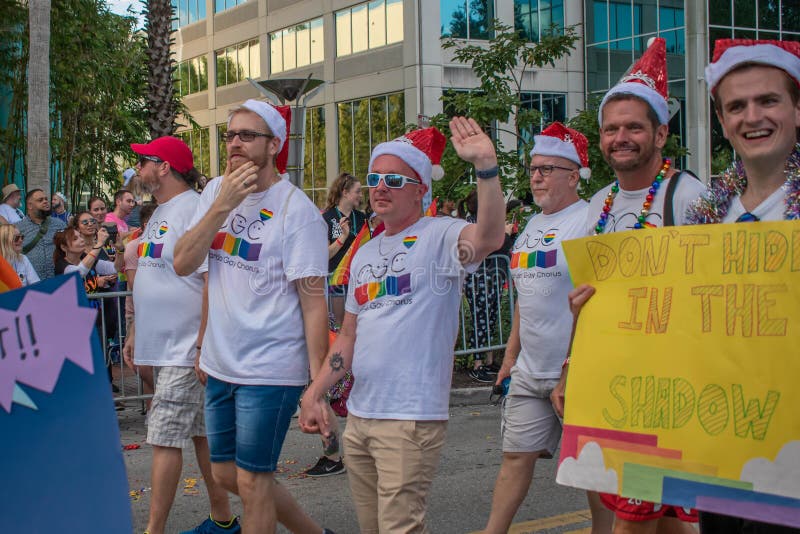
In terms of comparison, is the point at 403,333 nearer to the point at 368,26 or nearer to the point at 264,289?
the point at 264,289

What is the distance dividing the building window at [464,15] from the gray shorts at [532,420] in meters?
24.9

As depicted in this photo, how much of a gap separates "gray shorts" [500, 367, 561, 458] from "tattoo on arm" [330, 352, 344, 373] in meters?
1.07

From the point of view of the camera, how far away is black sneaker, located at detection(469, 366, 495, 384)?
33.9ft

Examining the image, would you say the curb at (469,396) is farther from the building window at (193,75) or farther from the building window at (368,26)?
the building window at (193,75)

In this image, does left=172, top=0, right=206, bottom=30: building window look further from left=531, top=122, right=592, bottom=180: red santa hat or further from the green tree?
A: left=531, top=122, right=592, bottom=180: red santa hat

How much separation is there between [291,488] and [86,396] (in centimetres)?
372

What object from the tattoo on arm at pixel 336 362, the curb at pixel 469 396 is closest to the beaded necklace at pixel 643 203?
the tattoo on arm at pixel 336 362

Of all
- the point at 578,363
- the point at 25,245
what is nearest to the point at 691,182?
the point at 578,363

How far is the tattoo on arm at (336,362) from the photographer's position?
4113mm

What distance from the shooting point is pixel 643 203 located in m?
3.72

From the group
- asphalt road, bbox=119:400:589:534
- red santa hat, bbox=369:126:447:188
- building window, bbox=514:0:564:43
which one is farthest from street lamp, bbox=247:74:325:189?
building window, bbox=514:0:564:43

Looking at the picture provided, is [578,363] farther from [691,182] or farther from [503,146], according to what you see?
[503,146]

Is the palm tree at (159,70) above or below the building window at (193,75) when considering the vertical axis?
below

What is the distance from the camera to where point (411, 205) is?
412cm
